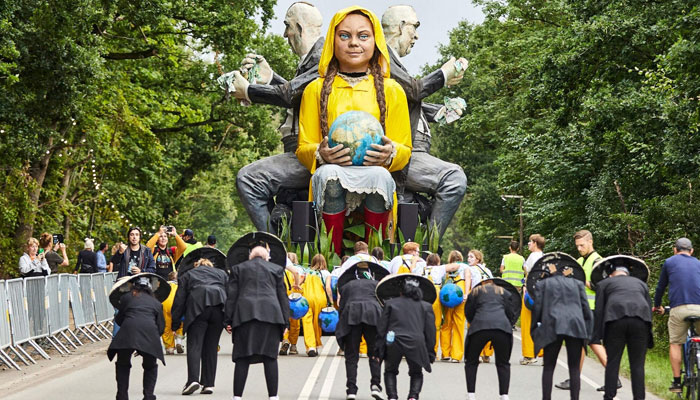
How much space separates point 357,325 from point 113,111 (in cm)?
2325

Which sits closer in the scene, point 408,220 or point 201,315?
point 201,315

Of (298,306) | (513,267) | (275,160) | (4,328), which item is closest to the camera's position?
(4,328)

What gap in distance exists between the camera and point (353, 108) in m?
22.1

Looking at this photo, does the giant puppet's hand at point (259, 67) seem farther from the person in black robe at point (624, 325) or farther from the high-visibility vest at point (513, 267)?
the person in black robe at point (624, 325)

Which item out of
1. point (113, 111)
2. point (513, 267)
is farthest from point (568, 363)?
point (113, 111)

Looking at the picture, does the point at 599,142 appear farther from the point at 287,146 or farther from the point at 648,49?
the point at 287,146

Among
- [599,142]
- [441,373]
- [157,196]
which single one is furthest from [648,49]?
[157,196]

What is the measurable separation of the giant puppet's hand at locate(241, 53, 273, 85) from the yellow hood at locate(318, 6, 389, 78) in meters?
2.06

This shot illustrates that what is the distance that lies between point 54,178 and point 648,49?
62.3ft

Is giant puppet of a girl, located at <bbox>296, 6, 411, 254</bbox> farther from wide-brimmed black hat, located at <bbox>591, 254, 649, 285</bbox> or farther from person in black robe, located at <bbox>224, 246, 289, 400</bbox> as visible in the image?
person in black robe, located at <bbox>224, 246, 289, 400</bbox>

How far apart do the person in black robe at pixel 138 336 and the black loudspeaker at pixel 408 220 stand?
10.0 metres

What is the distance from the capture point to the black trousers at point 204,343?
13.7 m

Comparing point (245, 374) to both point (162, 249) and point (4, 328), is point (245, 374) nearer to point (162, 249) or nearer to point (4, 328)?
point (4, 328)

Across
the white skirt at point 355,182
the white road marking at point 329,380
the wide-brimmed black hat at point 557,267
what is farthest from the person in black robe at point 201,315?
the white skirt at point 355,182
